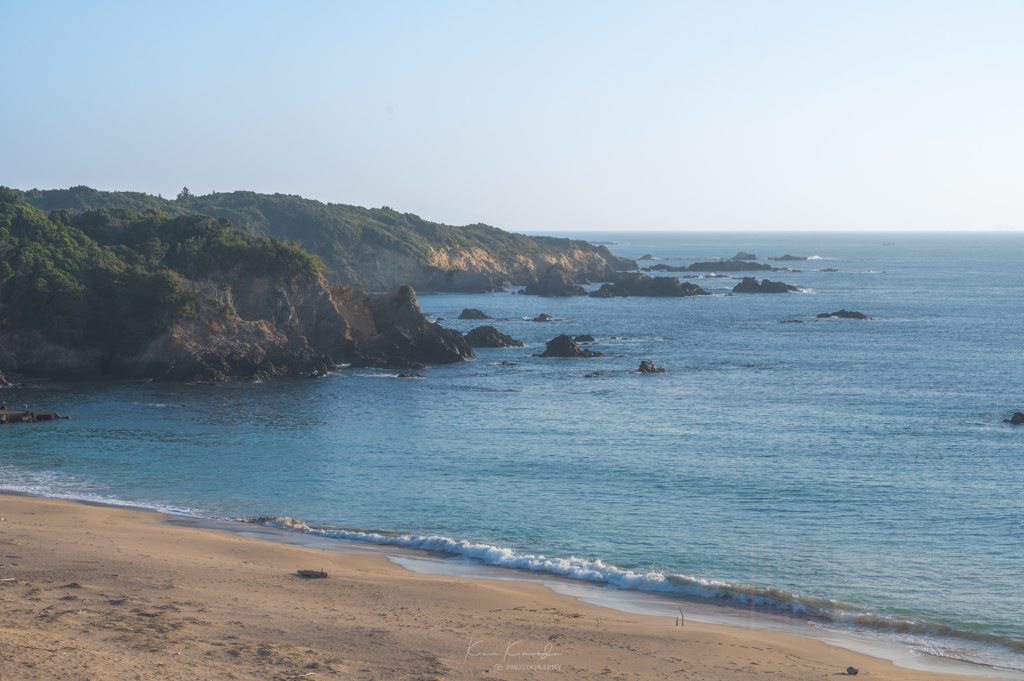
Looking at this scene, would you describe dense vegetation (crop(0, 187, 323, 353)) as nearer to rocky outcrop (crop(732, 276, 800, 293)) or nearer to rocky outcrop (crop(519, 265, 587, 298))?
rocky outcrop (crop(519, 265, 587, 298))

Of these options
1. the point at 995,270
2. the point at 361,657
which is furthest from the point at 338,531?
the point at 995,270

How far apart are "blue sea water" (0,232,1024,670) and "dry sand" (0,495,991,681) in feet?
11.4

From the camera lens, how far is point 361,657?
1267cm

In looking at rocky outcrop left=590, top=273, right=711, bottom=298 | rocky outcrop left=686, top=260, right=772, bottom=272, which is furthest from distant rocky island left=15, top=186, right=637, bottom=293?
rocky outcrop left=686, top=260, right=772, bottom=272

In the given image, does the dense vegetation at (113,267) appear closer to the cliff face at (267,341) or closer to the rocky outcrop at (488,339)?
the cliff face at (267,341)

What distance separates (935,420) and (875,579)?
23.7 metres

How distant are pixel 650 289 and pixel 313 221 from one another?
60.3 metres

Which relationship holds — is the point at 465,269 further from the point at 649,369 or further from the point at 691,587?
the point at 691,587

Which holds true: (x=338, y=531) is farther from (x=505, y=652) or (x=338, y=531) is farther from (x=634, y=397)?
(x=634, y=397)

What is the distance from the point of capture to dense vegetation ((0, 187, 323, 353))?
49.2 m

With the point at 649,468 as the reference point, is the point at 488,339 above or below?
above

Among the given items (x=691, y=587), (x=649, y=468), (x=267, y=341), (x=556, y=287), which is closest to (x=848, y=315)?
(x=556, y=287)

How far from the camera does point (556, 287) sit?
4963 inches

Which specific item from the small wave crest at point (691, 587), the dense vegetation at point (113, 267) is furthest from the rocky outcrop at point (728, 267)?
the small wave crest at point (691, 587)
